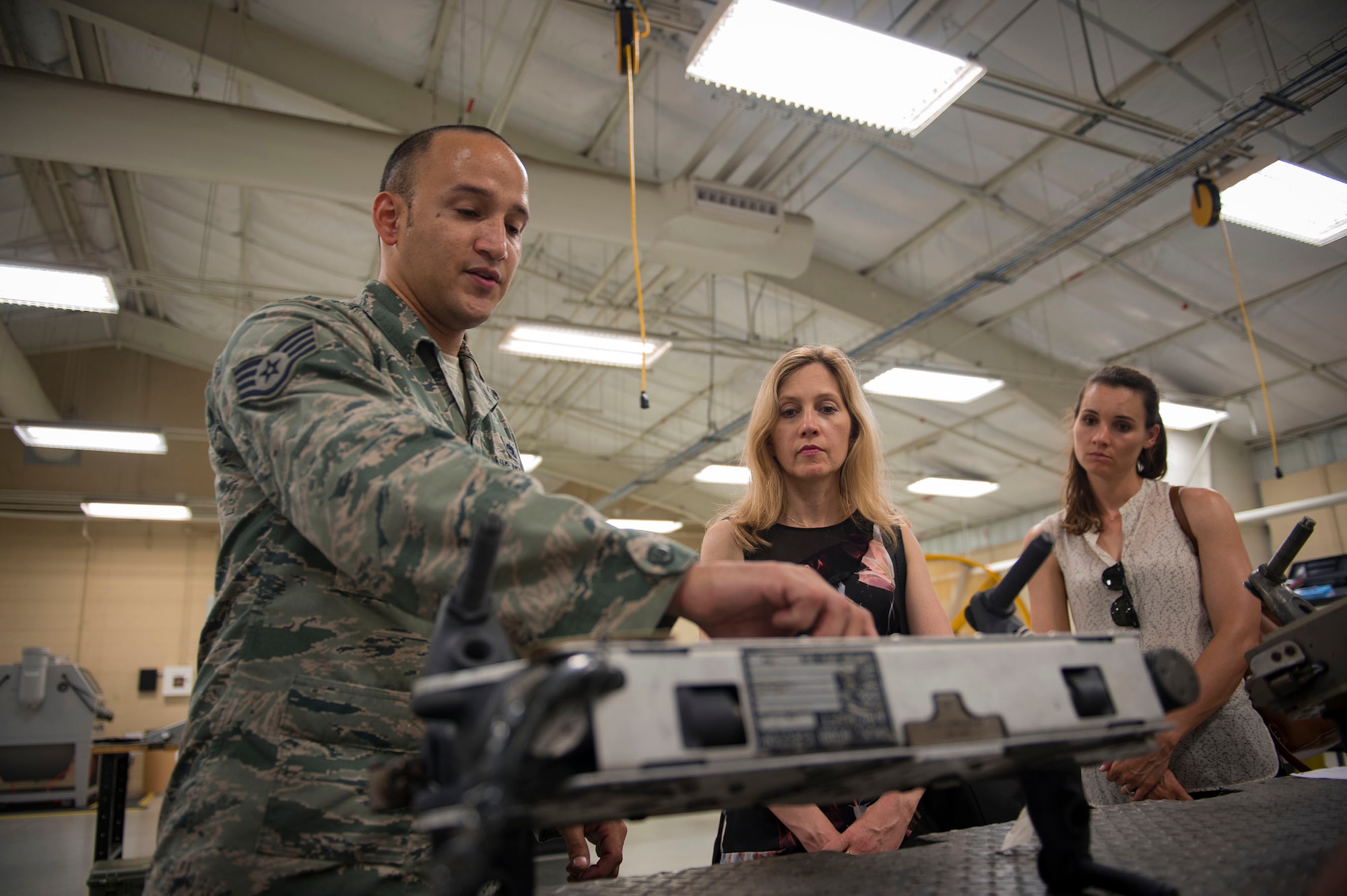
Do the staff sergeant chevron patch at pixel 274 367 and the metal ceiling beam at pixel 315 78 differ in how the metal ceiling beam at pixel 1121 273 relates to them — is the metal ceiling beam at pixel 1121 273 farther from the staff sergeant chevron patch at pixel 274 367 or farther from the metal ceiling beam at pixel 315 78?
the staff sergeant chevron patch at pixel 274 367

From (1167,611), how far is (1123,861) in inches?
40.0

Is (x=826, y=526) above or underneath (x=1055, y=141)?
Answer: underneath

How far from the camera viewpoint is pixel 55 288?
5312 millimetres

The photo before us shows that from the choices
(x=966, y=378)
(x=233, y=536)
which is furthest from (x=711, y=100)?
(x=233, y=536)

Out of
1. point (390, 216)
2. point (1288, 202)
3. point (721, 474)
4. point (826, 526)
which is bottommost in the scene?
point (826, 526)

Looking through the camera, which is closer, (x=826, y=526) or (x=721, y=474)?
(x=826, y=526)

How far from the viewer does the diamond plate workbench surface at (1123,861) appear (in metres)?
0.67

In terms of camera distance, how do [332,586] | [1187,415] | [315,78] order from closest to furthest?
1. [332,586]
2. [315,78]
3. [1187,415]

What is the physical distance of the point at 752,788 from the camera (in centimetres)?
49

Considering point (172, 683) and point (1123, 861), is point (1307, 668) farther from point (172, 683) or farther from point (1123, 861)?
point (172, 683)

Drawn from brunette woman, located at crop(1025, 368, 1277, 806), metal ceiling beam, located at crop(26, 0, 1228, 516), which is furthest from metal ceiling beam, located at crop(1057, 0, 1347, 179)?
brunette woman, located at crop(1025, 368, 1277, 806)

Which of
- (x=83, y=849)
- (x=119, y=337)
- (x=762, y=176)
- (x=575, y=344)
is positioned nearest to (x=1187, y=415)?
(x=762, y=176)

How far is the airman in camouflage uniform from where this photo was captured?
583mm

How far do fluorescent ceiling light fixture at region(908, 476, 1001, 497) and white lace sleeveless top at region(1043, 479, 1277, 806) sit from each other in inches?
320
